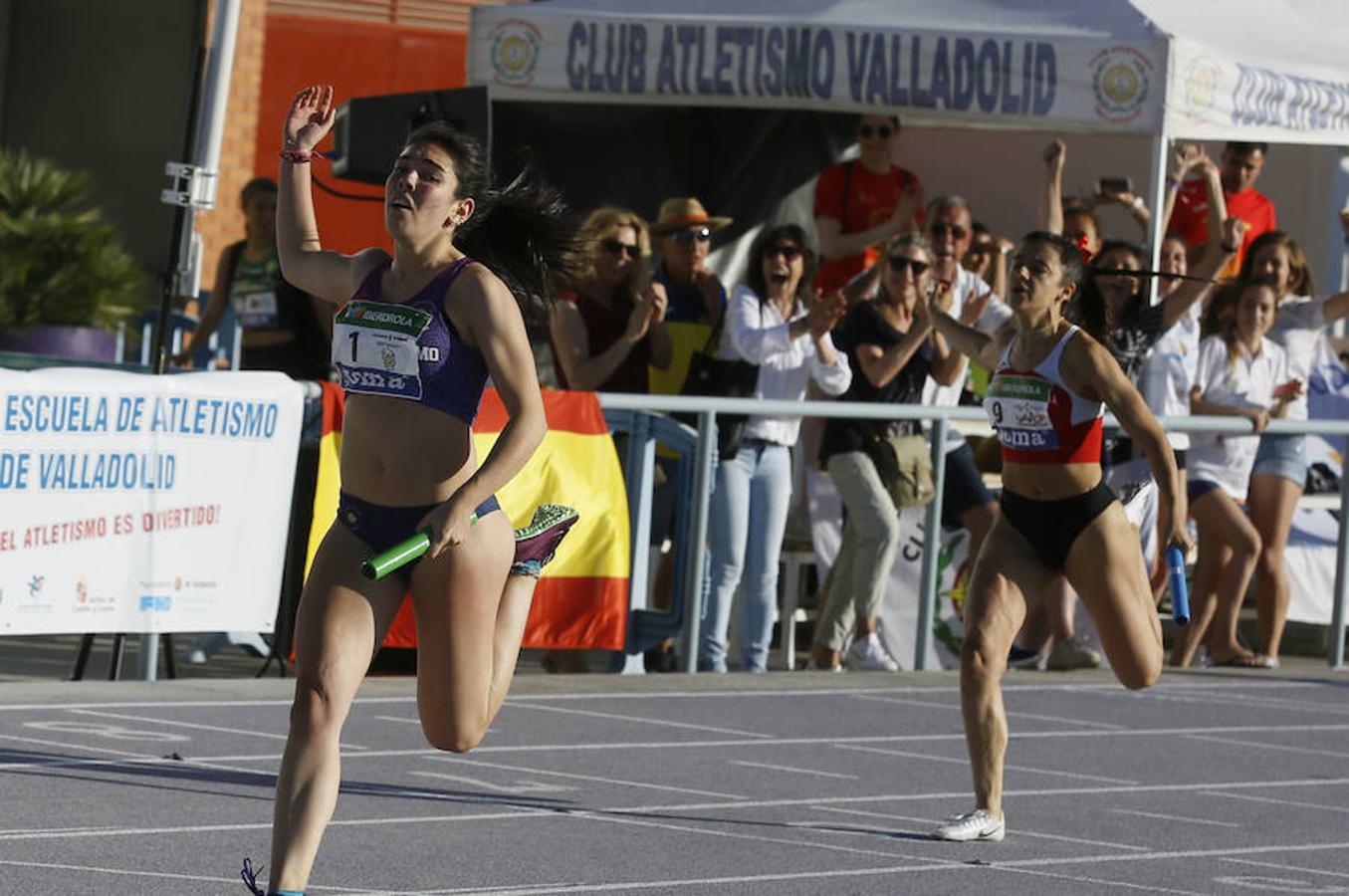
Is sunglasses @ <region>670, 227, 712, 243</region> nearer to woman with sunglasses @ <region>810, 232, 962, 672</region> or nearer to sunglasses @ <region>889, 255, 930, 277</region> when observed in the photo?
woman with sunglasses @ <region>810, 232, 962, 672</region>

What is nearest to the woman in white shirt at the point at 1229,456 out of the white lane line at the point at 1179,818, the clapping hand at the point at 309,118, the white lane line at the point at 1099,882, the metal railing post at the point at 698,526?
the metal railing post at the point at 698,526

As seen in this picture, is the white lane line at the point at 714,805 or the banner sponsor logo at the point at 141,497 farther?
the banner sponsor logo at the point at 141,497

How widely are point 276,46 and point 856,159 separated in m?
7.47

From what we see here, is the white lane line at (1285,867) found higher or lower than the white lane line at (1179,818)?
lower

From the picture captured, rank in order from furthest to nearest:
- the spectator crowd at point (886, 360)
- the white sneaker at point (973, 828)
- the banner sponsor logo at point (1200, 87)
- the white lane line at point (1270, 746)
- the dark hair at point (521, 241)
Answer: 1. the banner sponsor logo at point (1200, 87)
2. the spectator crowd at point (886, 360)
3. the white lane line at point (1270, 746)
4. the white sneaker at point (973, 828)
5. the dark hair at point (521, 241)

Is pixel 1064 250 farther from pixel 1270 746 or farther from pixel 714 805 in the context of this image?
pixel 1270 746

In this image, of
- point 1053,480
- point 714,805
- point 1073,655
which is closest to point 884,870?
point 714,805

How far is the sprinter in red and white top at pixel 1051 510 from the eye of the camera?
29.4 feet

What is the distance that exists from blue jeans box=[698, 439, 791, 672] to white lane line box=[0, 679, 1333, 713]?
49 cm

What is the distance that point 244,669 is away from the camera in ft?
41.7

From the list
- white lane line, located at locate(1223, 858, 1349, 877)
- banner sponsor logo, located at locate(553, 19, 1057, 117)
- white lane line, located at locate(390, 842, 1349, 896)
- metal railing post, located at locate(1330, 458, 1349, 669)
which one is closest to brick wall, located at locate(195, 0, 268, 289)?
banner sponsor logo, located at locate(553, 19, 1057, 117)

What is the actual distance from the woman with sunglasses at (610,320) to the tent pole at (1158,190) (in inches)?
101

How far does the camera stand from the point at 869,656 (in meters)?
13.6

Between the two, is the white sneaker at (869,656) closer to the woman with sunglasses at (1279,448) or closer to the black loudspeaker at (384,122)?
the woman with sunglasses at (1279,448)
